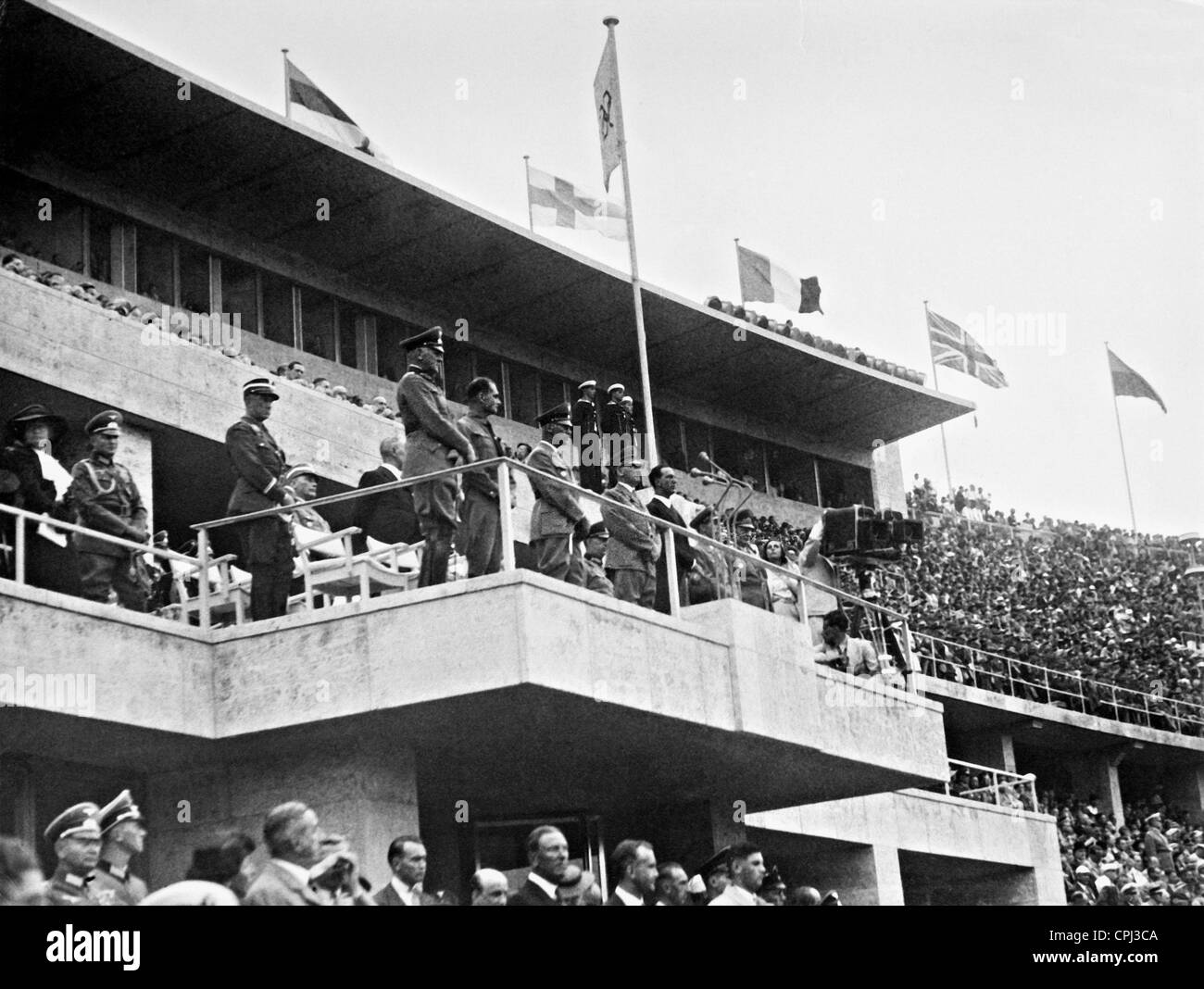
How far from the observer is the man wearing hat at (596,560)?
12.4 meters

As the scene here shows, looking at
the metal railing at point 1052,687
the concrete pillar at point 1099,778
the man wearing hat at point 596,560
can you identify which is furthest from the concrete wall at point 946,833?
the concrete pillar at point 1099,778

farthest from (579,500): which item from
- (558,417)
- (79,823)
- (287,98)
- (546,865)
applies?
(287,98)

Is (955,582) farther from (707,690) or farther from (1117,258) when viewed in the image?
(707,690)

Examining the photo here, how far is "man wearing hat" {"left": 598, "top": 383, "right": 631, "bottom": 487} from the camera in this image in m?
15.3

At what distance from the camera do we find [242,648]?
447 inches

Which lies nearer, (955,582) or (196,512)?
(196,512)

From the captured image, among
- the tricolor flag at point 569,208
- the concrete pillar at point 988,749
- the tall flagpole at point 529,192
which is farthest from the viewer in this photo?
the concrete pillar at point 988,749

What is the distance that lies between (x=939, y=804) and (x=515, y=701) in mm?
10397

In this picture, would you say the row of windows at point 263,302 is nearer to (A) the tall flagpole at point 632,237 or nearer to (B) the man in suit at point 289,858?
(A) the tall flagpole at point 632,237

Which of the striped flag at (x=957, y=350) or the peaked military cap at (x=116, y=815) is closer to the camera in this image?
the peaked military cap at (x=116, y=815)

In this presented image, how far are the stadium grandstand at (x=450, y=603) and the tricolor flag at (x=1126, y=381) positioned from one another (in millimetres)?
2791

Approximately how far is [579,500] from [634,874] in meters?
2.55
